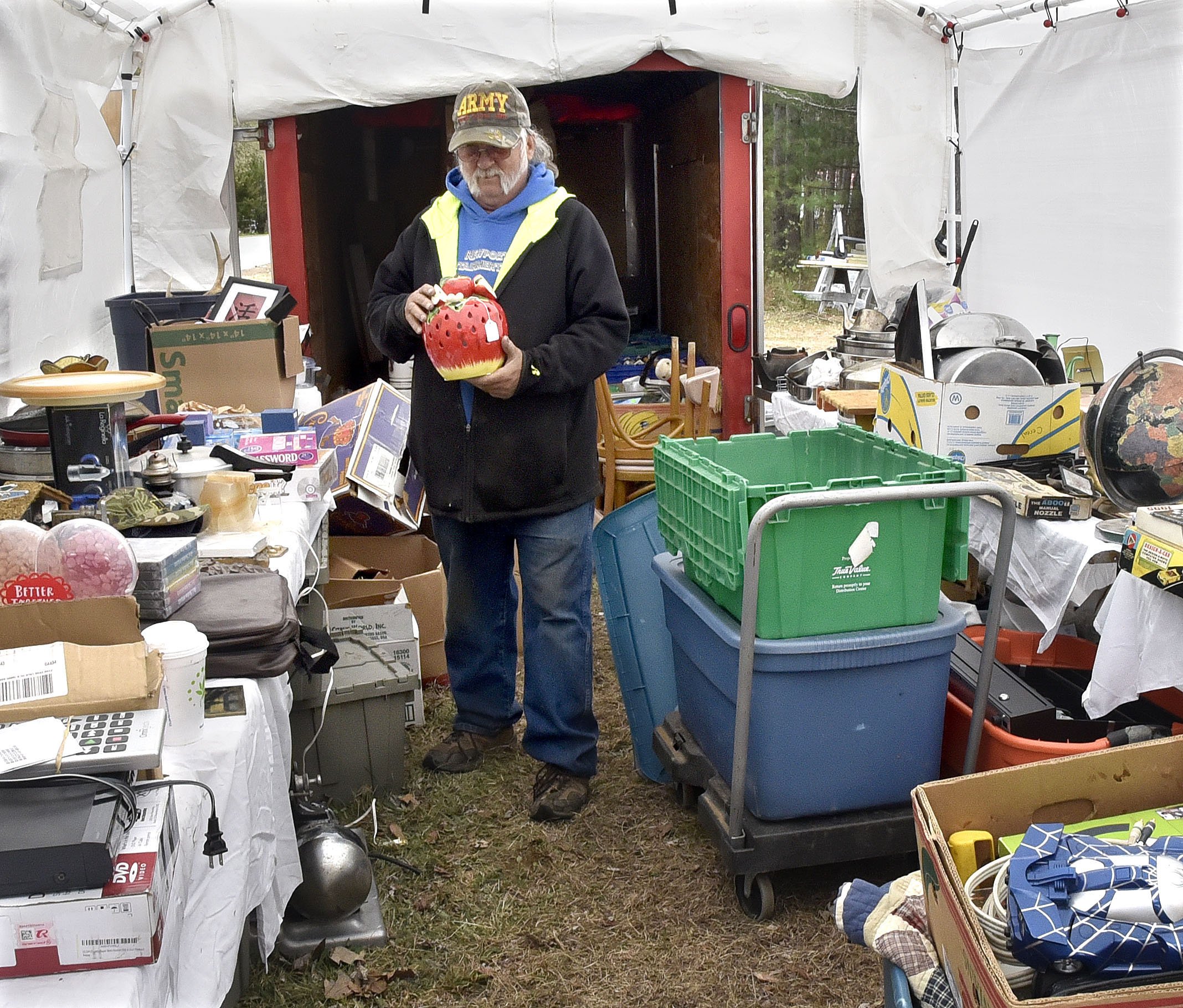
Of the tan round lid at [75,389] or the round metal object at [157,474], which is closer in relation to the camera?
the tan round lid at [75,389]

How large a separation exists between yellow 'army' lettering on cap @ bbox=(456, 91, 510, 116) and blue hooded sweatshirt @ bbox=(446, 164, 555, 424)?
0.73ft

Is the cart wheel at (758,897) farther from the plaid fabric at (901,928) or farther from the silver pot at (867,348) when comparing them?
the silver pot at (867,348)

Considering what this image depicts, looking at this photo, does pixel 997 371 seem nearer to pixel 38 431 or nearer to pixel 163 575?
pixel 163 575

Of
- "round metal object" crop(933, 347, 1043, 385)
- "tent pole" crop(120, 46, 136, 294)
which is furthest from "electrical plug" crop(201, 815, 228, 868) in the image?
"tent pole" crop(120, 46, 136, 294)

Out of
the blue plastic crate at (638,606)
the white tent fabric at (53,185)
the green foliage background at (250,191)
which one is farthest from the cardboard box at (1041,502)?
the green foliage background at (250,191)

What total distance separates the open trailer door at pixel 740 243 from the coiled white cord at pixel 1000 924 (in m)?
4.83

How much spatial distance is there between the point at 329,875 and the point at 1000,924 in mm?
1619

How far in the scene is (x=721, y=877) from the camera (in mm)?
2902

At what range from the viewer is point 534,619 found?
3.19m

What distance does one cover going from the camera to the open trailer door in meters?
5.92

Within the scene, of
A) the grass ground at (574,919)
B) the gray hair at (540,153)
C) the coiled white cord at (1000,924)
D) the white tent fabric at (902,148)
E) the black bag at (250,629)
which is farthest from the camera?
the white tent fabric at (902,148)

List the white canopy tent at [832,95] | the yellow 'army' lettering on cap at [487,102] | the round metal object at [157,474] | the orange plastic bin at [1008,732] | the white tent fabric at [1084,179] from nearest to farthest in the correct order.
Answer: the orange plastic bin at [1008,732] < the round metal object at [157,474] < the yellow 'army' lettering on cap at [487,102] < the white tent fabric at [1084,179] < the white canopy tent at [832,95]

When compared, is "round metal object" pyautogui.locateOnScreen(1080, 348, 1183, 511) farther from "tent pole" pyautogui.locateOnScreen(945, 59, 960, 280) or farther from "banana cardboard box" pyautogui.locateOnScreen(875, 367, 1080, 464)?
"tent pole" pyautogui.locateOnScreen(945, 59, 960, 280)

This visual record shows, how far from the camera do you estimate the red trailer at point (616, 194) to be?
5969 millimetres
